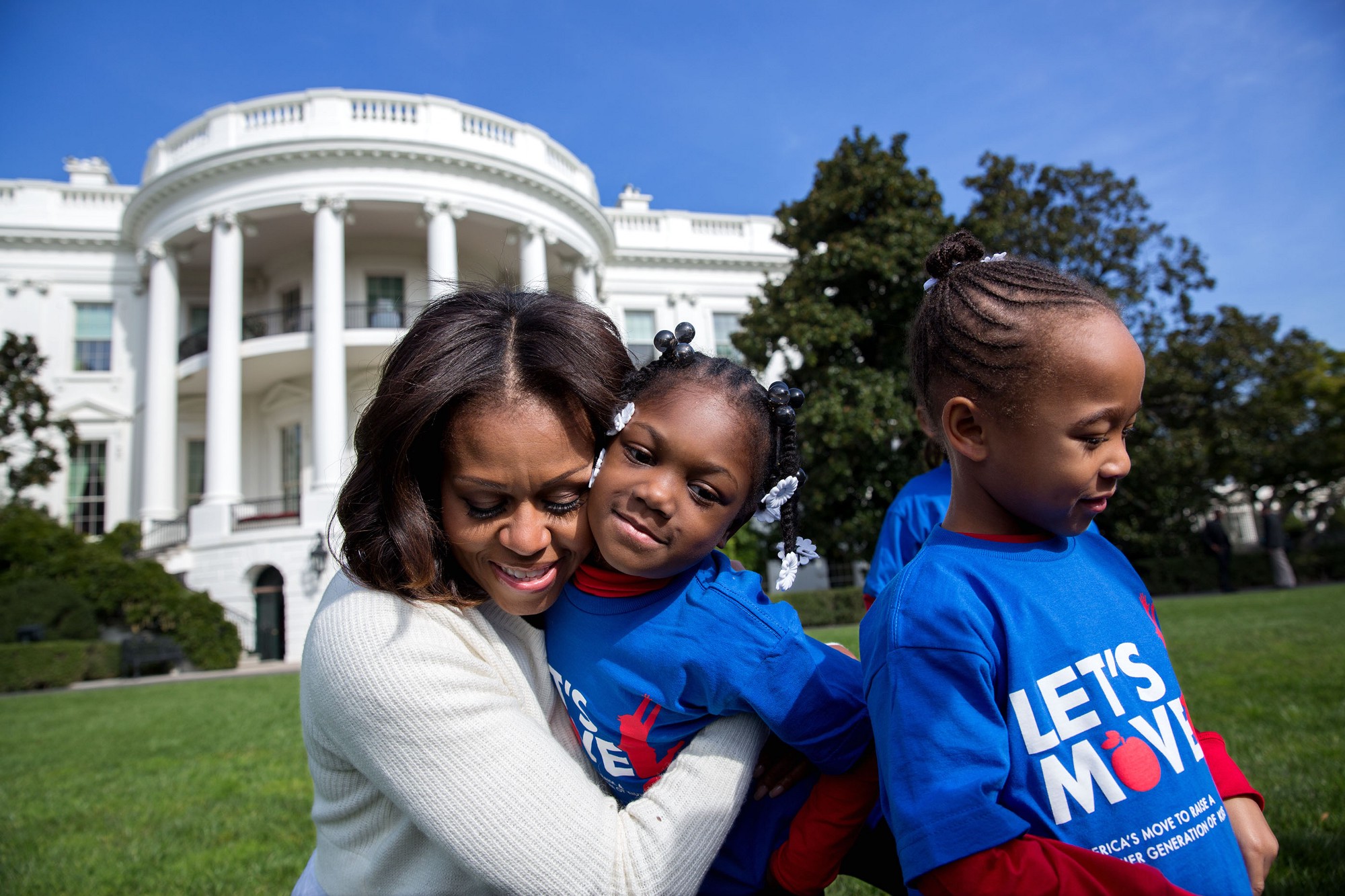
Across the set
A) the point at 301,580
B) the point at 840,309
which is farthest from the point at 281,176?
the point at 840,309

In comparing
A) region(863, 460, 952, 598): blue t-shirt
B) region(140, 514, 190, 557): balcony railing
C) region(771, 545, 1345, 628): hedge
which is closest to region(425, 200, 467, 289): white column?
region(140, 514, 190, 557): balcony railing

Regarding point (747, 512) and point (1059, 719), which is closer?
point (1059, 719)

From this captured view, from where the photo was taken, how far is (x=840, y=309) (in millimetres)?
16625

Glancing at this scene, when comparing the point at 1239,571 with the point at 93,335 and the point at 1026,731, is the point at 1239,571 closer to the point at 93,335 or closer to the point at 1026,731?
the point at 1026,731

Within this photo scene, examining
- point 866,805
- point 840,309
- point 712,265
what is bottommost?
point 866,805

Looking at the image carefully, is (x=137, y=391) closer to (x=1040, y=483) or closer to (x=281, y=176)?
(x=281, y=176)

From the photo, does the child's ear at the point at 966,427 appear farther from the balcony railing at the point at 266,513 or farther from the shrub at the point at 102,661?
the balcony railing at the point at 266,513

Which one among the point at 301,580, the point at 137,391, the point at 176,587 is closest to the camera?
the point at 176,587

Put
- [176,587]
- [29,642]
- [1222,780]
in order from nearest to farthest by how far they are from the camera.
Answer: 1. [1222,780]
2. [29,642]
3. [176,587]

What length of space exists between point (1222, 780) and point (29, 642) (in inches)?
767

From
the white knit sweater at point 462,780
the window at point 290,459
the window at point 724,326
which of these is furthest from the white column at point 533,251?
the white knit sweater at point 462,780

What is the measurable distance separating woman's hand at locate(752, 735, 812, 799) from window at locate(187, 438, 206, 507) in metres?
28.3

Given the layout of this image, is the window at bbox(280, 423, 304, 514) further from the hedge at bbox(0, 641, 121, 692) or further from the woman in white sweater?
the woman in white sweater

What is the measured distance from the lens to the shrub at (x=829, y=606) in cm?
1892
